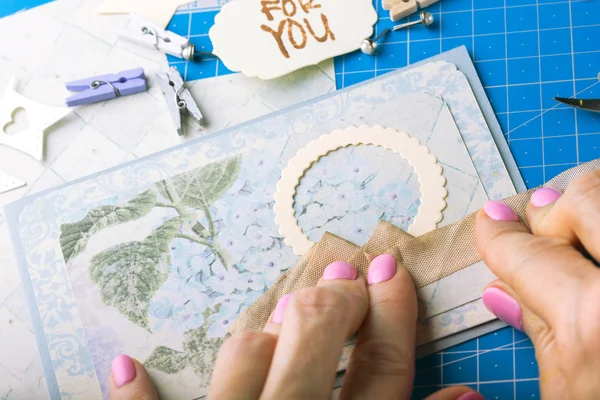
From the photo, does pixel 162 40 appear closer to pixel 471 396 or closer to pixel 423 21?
pixel 423 21

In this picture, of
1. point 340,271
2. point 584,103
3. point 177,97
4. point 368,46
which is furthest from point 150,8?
point 584,103

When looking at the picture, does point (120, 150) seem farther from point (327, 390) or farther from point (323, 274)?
point (327, 390)

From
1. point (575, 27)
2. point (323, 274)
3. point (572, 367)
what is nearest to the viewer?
point (572, 367)

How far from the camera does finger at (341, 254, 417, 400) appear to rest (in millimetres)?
736

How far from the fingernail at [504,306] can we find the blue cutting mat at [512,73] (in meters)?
0.03

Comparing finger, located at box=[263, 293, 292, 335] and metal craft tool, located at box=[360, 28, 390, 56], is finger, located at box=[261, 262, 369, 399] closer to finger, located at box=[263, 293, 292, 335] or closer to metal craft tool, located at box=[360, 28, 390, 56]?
finger, located at box=[263, 293, 292, 335]

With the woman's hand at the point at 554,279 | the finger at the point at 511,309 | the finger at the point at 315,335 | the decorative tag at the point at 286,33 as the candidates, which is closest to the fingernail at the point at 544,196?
the woman's hand at the point at 554,279

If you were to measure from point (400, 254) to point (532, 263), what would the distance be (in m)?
0.17

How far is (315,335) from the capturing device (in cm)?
72

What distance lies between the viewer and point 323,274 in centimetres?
81

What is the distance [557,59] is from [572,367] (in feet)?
1.49

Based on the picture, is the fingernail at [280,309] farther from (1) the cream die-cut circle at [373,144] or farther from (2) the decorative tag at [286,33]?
(2) the decorative tag at [286,33]

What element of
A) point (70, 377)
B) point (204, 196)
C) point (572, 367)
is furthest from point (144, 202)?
point (572, 367)

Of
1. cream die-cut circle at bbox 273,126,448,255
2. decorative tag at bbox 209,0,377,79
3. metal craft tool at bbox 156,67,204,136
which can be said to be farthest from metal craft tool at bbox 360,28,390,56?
A: metal craft tool at bbox 156,67,204,136
